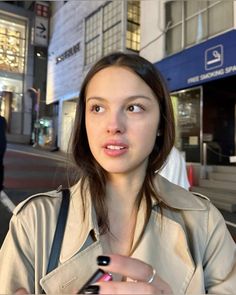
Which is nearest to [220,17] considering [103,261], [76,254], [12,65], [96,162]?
[12,65]

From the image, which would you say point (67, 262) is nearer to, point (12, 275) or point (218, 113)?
point (12, 275)

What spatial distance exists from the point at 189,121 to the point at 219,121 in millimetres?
667

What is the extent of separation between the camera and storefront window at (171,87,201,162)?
6520mm

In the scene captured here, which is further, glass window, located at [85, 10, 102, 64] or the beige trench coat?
glass window, located at [85, 10, 102, 64]

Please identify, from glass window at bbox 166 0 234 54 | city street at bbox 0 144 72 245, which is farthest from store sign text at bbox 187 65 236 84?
city street at bbox 0 144 72 245

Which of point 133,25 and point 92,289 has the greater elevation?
point 133,25

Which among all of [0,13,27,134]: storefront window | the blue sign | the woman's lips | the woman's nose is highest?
the blue sign

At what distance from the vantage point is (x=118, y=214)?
792 millimetres

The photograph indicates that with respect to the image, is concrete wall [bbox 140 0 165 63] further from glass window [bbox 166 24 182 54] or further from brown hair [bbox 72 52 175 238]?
brown hair [bbox 72 52 175 238]

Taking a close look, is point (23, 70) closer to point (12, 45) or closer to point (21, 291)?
point (12, 45)

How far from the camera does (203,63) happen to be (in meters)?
5.89

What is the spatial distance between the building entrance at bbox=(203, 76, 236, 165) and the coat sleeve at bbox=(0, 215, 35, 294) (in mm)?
5959

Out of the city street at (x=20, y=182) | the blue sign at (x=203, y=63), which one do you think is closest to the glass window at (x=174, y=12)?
the blue sign at (x=203, y=63)

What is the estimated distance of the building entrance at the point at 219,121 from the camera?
6.41 meters
